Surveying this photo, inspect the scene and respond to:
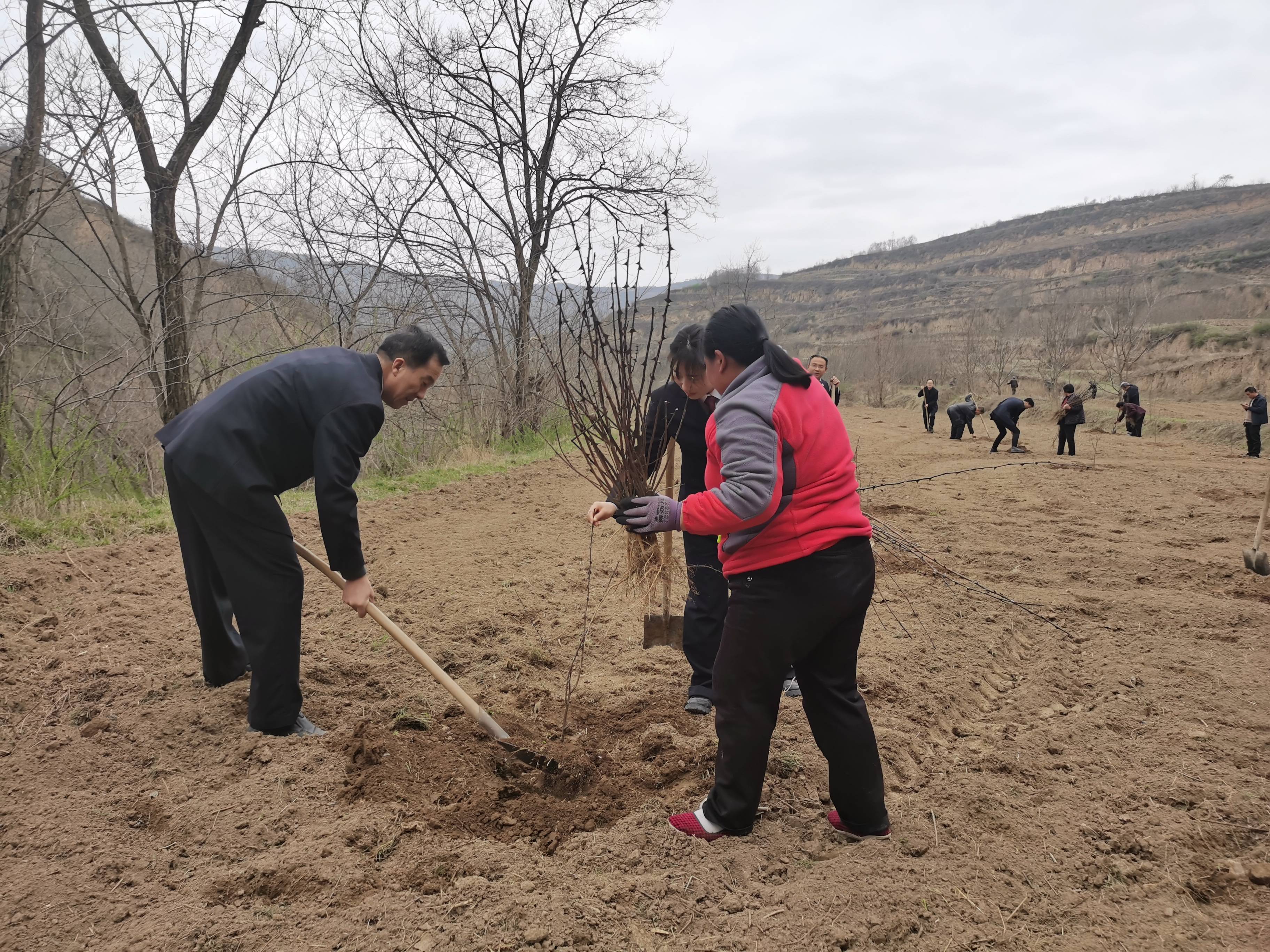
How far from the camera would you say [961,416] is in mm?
17234

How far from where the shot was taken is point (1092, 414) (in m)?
20.3

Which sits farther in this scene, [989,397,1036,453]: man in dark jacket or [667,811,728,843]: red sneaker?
[989,397,1036,453]: man in dark jacket

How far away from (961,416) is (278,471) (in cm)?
1654

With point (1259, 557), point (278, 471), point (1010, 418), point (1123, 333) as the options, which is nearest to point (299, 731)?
point (278, 471)

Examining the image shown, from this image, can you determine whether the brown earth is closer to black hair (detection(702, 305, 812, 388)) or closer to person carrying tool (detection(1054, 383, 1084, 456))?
black hair (detection(702, 305, 812, 388))

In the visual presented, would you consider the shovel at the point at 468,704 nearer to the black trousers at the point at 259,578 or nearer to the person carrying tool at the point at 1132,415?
the black trousers at the point at 259,578

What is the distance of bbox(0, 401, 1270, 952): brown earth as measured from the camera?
7.45ft

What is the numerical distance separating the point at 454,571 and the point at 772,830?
3856mm

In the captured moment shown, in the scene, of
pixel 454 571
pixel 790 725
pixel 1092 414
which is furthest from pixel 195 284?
pixel 1092 414

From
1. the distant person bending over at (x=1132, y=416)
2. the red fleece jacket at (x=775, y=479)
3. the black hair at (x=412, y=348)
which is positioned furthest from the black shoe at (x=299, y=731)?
the distant person bending over at (x=1132, y=416)

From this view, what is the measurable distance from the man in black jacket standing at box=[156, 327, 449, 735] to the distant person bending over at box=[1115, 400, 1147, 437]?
17666 mm

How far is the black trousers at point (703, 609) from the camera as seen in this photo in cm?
359

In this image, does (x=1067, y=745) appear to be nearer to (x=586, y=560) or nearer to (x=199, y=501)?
(x=199, y=501)

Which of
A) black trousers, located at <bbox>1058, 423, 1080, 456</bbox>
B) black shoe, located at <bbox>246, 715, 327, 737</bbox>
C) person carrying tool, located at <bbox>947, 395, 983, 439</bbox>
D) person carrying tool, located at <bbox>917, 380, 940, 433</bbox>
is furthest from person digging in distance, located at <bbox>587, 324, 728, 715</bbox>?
person carrying tool, located at <bbox>917, 380, 940, 433</bbox>
